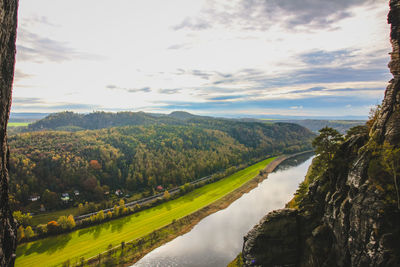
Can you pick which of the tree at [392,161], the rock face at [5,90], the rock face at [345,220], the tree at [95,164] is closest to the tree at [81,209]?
the tree at [95,164]

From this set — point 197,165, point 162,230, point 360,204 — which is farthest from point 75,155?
point 360,204

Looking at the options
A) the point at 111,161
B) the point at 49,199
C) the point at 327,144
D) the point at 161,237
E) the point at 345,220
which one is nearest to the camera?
the point at 345,220

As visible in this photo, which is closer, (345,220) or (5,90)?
(5,90)

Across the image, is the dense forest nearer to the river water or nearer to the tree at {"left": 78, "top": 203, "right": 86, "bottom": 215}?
the tree at {"left": 78, "top": 203, "right": 86, "bottom": 215}

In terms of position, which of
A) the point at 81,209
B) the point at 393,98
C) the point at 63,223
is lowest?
the point at 81,209

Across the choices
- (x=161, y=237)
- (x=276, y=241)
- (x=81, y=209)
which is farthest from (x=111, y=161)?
Result: (x=276, y=241)

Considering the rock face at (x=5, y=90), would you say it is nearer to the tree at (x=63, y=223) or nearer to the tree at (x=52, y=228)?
the tree at (x=63, y=223)

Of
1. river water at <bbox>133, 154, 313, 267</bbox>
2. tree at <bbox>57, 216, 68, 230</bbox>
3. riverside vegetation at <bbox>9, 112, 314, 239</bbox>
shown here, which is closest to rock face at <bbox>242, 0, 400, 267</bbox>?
river water at <bbox>133, 154, 313, 267</bbox>

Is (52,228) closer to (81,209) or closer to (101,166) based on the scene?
(81,209)

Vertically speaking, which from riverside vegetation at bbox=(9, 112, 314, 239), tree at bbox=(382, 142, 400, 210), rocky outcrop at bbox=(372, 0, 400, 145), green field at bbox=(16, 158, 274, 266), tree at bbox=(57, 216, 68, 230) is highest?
rocky outcrop at bbox=(372, 0, 400, 145)
